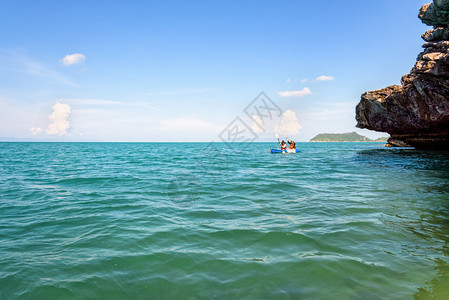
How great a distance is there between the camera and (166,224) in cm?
705

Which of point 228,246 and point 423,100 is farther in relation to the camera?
point 423,100

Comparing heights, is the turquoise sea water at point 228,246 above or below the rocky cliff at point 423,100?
below

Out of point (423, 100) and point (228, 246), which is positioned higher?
point (423, 100)

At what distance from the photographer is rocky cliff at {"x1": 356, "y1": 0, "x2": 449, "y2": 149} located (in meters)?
17.6

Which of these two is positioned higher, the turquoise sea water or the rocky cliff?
the rocky cliff

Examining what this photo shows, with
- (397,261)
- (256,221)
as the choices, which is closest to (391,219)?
(397,261)

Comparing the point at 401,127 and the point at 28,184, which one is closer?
the point at 28,184

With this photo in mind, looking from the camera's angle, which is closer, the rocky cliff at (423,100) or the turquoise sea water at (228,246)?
the turquoise sea water at (228,246)

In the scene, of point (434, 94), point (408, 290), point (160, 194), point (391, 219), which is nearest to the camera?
point (408, 290)

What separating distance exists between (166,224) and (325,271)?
4.35 metres

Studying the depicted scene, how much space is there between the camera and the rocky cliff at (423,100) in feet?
57.8

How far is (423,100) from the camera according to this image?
28.0 metres

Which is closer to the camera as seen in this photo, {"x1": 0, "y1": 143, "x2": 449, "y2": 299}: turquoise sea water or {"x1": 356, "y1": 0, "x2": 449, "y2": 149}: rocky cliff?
{"x1": 0, "y1": 143, "x2": 449, "y2": 299}: turquoise sea water

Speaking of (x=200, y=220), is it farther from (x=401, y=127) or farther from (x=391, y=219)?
(x=401, y=127)
